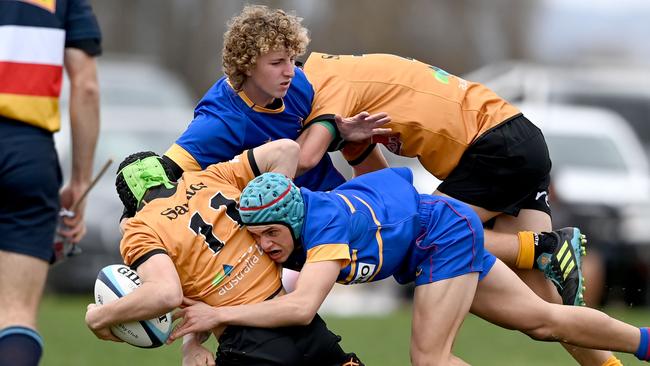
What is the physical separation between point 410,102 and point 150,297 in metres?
1.81

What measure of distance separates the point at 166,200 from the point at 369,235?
0.92m

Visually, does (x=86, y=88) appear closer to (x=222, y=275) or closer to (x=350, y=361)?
(x=222, y=275)

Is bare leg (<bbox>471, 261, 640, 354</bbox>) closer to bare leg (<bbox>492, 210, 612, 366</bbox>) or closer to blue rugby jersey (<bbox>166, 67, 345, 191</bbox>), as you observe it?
bare leg (<bbox>492, 210, 612, 366</bbox>)

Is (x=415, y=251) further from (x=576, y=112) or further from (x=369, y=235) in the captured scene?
(x=576, y=112)

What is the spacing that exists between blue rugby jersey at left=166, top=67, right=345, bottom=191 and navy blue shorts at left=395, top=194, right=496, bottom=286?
0.78 m

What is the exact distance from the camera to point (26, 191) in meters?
5.90

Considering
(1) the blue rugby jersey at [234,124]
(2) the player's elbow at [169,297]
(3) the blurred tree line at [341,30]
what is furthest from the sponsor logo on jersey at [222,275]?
(3) the blurred tree line at [341,30]

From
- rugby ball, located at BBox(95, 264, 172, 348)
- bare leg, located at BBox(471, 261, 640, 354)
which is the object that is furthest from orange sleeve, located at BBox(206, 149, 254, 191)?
bare leg, located at BBox(471, 261, 640, 354)

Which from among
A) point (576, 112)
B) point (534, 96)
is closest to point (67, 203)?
point (576, 112)

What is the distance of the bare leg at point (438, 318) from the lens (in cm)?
613

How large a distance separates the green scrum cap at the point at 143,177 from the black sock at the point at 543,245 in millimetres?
1988

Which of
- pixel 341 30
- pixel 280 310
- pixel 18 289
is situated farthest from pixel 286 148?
pixel 341 30

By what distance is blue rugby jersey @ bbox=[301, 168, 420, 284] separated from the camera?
585cm

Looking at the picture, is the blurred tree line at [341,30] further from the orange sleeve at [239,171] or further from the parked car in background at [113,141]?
the orange sleeve at [239,171]
